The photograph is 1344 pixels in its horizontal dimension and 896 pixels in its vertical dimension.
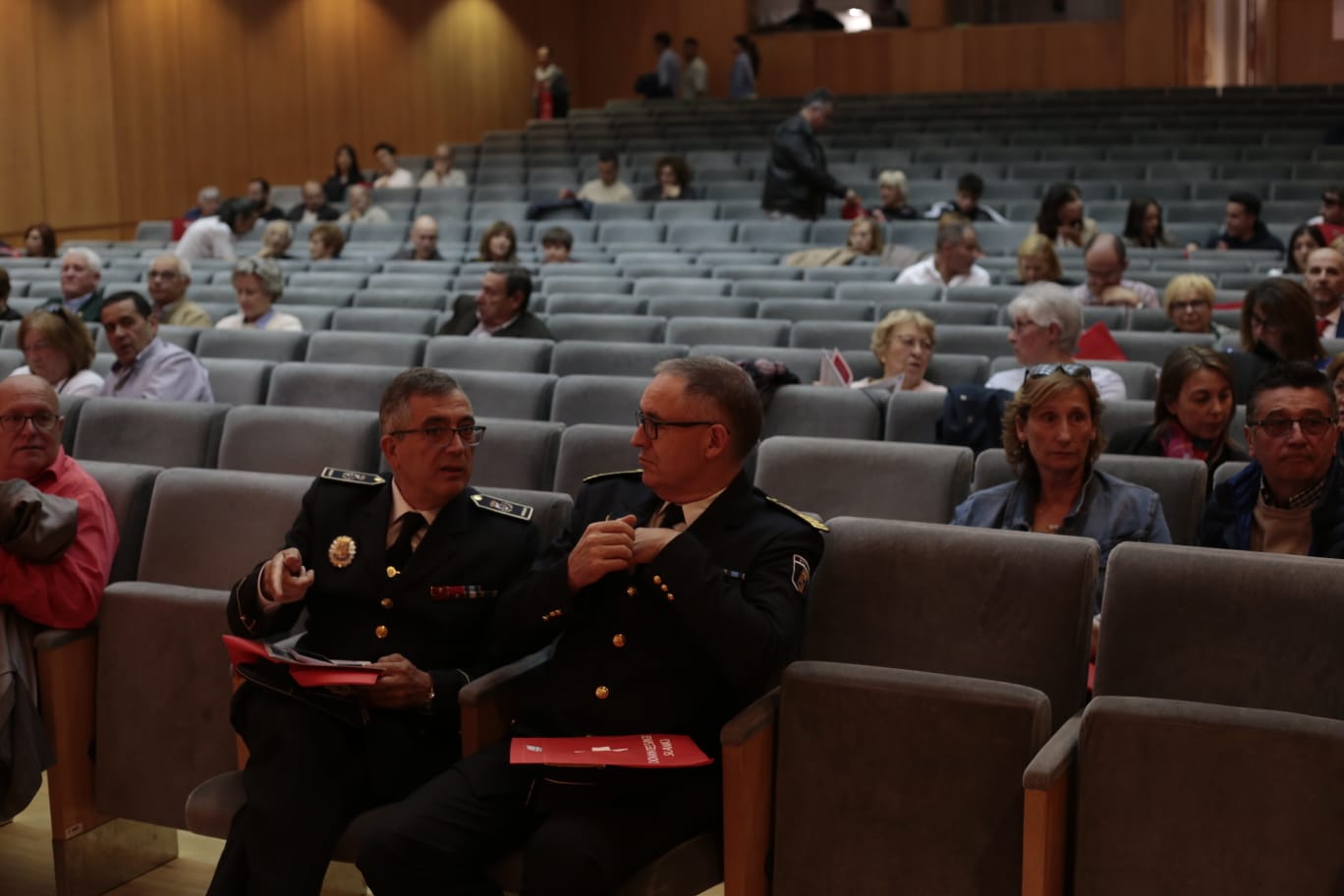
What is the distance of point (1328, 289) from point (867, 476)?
88.9 inches

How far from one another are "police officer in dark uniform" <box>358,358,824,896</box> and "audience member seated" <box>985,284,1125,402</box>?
1.78 metres

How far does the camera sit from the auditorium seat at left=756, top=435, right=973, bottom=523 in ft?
9.13

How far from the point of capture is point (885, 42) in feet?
51.3

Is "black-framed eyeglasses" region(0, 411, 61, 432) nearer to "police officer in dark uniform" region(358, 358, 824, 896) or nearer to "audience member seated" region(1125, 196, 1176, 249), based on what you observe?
"police officer in dark uniform" region(358, 358, 824, 896)

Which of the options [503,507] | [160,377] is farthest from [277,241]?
[503,507]

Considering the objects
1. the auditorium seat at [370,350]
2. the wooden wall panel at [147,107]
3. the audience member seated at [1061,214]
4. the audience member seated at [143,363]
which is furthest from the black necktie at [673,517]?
the wooden wall panel at [147,107]

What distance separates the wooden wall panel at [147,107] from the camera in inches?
469

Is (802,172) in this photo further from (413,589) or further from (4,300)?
(413,589)

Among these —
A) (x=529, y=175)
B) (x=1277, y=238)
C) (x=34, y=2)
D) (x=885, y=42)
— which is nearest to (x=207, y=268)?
(x=529, y=175)

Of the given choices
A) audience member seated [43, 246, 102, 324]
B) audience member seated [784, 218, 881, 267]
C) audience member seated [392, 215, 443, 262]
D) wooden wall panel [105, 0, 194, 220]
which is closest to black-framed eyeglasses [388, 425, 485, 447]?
audience member seated [43, 246, 102, 324]

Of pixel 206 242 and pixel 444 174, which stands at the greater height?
pixel 444 174

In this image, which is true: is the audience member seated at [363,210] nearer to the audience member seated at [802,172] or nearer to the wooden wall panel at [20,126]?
the wooden wall panel at [20,126]

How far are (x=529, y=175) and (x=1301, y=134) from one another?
217 inches

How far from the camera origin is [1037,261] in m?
5.30
